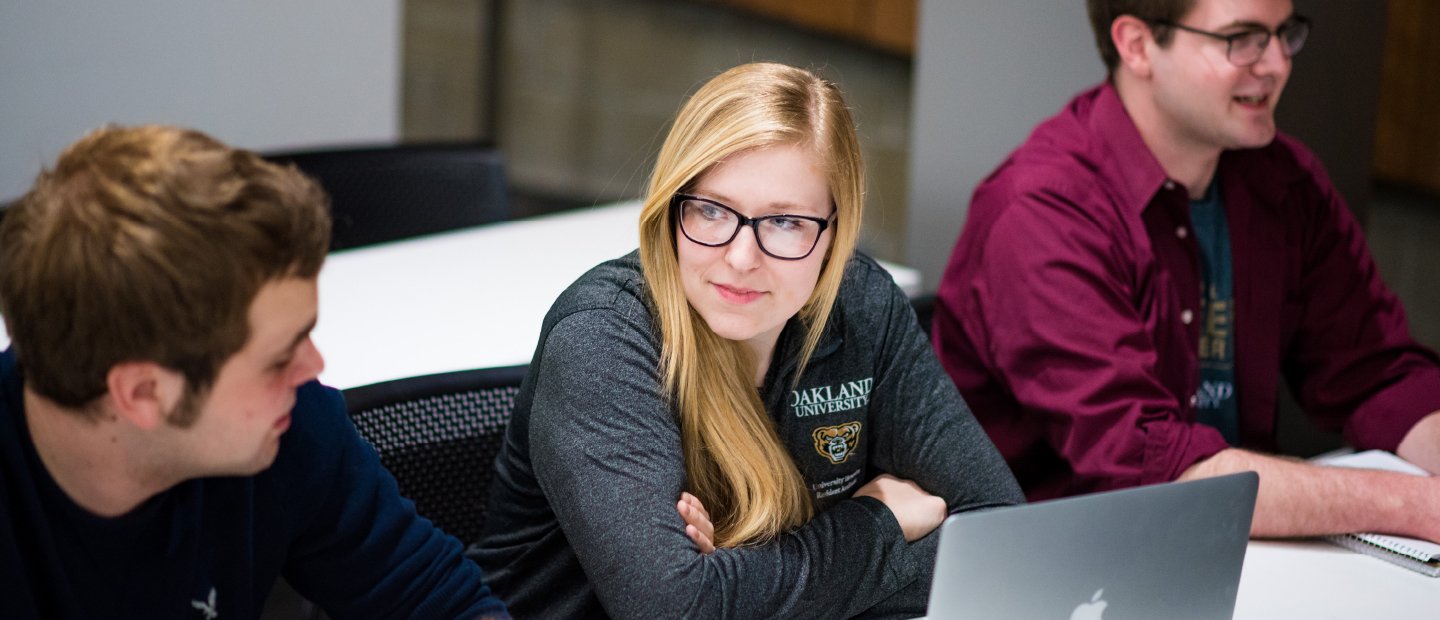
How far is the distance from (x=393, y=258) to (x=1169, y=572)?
1.65 metres

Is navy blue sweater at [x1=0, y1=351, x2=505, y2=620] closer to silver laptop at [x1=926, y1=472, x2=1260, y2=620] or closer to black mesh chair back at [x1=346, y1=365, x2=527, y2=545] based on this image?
black mesh chair back at [x1=346, y1=365, x2=527, y2=545]

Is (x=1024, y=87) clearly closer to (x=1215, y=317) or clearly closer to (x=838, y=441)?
(x=1215, y=317)

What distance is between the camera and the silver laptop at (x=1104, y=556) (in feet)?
4.10

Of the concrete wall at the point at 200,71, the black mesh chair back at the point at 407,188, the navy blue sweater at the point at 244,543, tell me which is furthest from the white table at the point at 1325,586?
the concrete wall at the point at 200,71

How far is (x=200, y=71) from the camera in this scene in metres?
3.47

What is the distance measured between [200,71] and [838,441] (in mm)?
2279

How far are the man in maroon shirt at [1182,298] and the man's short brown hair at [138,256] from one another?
1227 mm

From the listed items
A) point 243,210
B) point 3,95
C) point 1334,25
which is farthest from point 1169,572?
point 3,95

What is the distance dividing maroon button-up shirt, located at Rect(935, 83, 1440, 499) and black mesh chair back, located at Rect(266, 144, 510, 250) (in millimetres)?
1226

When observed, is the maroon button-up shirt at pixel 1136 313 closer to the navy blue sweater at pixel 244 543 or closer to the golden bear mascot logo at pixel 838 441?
the golden bear mascot logo at pixel 838 441

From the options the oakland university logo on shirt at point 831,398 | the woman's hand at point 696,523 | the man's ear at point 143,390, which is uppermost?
the man's ear at point 143,390

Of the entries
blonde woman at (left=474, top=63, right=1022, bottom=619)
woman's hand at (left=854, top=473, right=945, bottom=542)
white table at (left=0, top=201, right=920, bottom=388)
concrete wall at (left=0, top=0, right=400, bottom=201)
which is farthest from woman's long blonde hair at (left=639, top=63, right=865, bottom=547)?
concrete wall at (left=0, top=0, right=400, bottom=201)

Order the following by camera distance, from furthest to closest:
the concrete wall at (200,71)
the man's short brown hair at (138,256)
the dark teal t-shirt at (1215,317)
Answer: the concrete wall at (200,71) → the dark teal t-shirt at (1215,317) → the man's short brown hair at (138,256)

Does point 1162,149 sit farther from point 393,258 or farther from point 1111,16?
point 393,258
